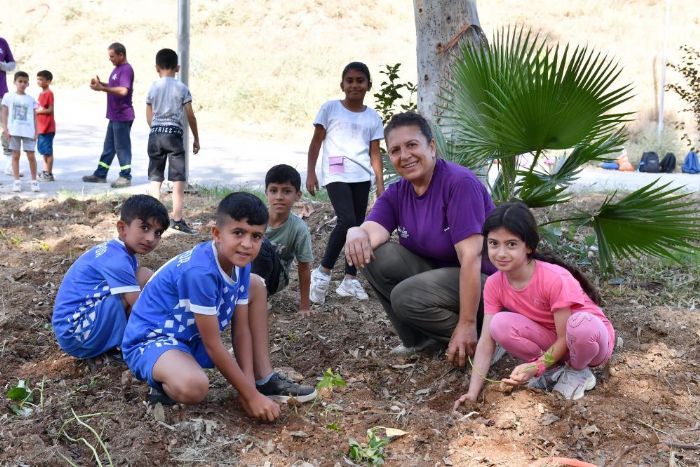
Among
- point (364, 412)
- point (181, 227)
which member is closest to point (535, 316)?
point (364, 412)

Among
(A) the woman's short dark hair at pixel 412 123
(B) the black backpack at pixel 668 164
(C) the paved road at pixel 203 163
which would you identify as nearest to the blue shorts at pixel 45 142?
(C) the paved road at pixel 203 163

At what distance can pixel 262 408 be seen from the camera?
308 cm

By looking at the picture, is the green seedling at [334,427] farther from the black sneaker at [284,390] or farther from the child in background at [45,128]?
the child in background at [45,128]

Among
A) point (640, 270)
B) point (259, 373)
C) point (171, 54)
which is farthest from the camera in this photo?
point (171, 54)

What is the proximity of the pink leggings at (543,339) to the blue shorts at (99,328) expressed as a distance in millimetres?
1714

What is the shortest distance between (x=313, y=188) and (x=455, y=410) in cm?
264

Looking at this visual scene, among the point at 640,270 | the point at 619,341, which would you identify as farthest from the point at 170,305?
the point at 640,270

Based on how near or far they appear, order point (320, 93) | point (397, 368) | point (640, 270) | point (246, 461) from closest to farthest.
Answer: point (246, 461), point (397, 368), point (640, 270), point (320, 93)

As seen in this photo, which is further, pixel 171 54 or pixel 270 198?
pixel 171 54

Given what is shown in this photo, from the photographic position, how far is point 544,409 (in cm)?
307

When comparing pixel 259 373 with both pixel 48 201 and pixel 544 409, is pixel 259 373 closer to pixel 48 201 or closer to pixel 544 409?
pixel 544 409

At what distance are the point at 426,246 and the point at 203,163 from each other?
9128 mm

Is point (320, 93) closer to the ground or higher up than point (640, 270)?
higher up

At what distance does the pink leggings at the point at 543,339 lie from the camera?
3.03m
